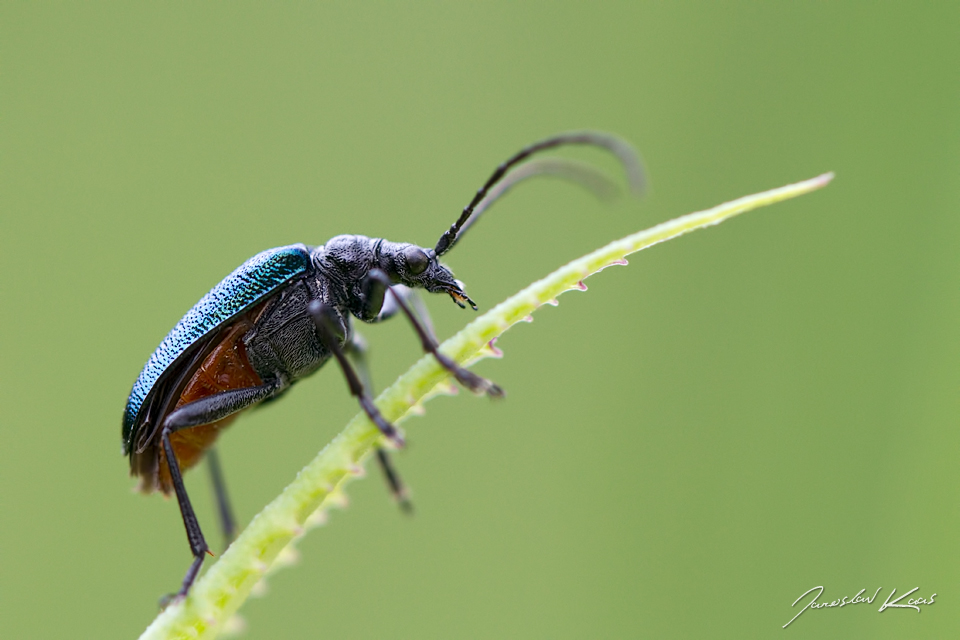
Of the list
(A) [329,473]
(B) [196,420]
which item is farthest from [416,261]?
(A) [329,473]

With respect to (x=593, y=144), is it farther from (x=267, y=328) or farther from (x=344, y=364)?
(x=267, y=328)

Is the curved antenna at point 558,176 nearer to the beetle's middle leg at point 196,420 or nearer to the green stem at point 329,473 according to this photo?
the beetle's middle leg at point 196,420

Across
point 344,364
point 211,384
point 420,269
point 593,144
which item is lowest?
point 344,364

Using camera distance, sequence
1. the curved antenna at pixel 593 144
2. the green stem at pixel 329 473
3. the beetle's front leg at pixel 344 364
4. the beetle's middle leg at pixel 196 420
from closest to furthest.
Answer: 1. the green stem at pixel 329 473
2. the beetle's front leg at pixel 344 364
3. the beetle's middle leg at pixel 196 420
4. the curved antenna at pixel 593 144

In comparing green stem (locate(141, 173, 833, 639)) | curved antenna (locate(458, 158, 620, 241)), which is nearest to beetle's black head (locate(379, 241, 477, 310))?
curved antenna (locate(458, 158, 620, 241))

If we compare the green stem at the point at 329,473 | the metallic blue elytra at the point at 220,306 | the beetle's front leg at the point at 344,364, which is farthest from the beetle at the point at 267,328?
the green stem at the point at 329,473

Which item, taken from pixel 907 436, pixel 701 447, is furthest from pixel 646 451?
pixel 907 436
